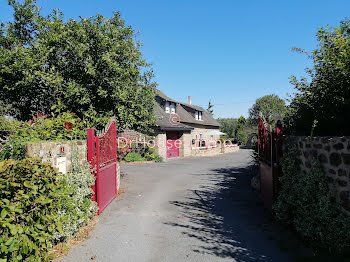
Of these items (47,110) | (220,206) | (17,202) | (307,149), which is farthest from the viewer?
(47,110)

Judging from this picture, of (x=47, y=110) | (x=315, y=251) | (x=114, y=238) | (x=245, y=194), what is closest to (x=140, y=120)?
(x=47, y=110)

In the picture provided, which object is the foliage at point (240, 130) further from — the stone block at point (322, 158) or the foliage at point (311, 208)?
the stone block at point (322, 158)

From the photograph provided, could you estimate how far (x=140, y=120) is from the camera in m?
10.1

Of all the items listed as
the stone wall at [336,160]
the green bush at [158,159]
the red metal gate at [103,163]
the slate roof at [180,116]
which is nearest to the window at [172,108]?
the slate roof at [180,116]

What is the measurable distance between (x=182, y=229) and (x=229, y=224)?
1.04 m

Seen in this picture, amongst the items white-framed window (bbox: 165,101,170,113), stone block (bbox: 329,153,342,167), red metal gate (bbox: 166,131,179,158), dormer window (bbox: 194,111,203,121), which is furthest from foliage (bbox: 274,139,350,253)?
dormer window (bbox: 194,111,203,121)

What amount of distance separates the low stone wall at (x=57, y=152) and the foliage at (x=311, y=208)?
4.38 m

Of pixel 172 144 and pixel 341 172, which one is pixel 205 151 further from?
pixel 341 172

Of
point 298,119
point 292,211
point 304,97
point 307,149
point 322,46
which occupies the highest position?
point 322,46

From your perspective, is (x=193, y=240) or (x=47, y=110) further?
(x=47, y=110)

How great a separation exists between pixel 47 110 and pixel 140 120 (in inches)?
136

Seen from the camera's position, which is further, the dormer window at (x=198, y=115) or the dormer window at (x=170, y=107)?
the dormer window at (x=198, y=115)

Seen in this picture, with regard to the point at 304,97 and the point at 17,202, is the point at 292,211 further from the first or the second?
the point at 17,202

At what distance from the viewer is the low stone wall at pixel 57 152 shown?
4156 mm
